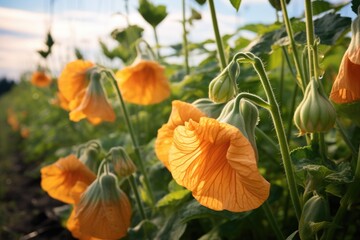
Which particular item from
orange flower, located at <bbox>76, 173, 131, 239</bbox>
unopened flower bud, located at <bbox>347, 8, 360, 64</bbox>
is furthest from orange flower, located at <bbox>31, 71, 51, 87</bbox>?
unopened flower bud, located at <bbox>347, 8, 360, 64</bbox>

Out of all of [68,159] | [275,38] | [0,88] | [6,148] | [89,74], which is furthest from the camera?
[0,88]

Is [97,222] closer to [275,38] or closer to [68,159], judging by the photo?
[68,159]

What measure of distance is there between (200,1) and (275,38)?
37 cm

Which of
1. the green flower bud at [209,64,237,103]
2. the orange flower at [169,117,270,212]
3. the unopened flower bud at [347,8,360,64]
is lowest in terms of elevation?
the orange flower at [169,117,270,212]

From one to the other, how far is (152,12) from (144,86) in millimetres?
341

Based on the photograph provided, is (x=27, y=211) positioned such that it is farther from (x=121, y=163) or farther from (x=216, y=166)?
(x=216, y=166)

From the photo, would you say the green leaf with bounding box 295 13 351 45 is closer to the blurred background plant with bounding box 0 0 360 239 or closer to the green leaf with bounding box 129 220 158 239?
the blurred background plant with bounding box 0 0 360 239

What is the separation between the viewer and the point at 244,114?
0.87 metres

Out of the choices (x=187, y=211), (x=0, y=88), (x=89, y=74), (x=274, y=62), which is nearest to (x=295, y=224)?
(x=187, y=211)

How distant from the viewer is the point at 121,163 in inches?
53.7

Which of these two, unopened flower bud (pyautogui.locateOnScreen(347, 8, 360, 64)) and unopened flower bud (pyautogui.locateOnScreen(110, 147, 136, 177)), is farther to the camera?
unopened flower bud (pyautogui.locateOnScreen(110, 147, 136, 177))

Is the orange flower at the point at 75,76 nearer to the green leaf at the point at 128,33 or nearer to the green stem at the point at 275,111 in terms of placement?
the green leaf at the point at 128,33

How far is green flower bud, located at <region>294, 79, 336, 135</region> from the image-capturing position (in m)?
0.83

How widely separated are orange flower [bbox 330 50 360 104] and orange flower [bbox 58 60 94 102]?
0.99 metres
